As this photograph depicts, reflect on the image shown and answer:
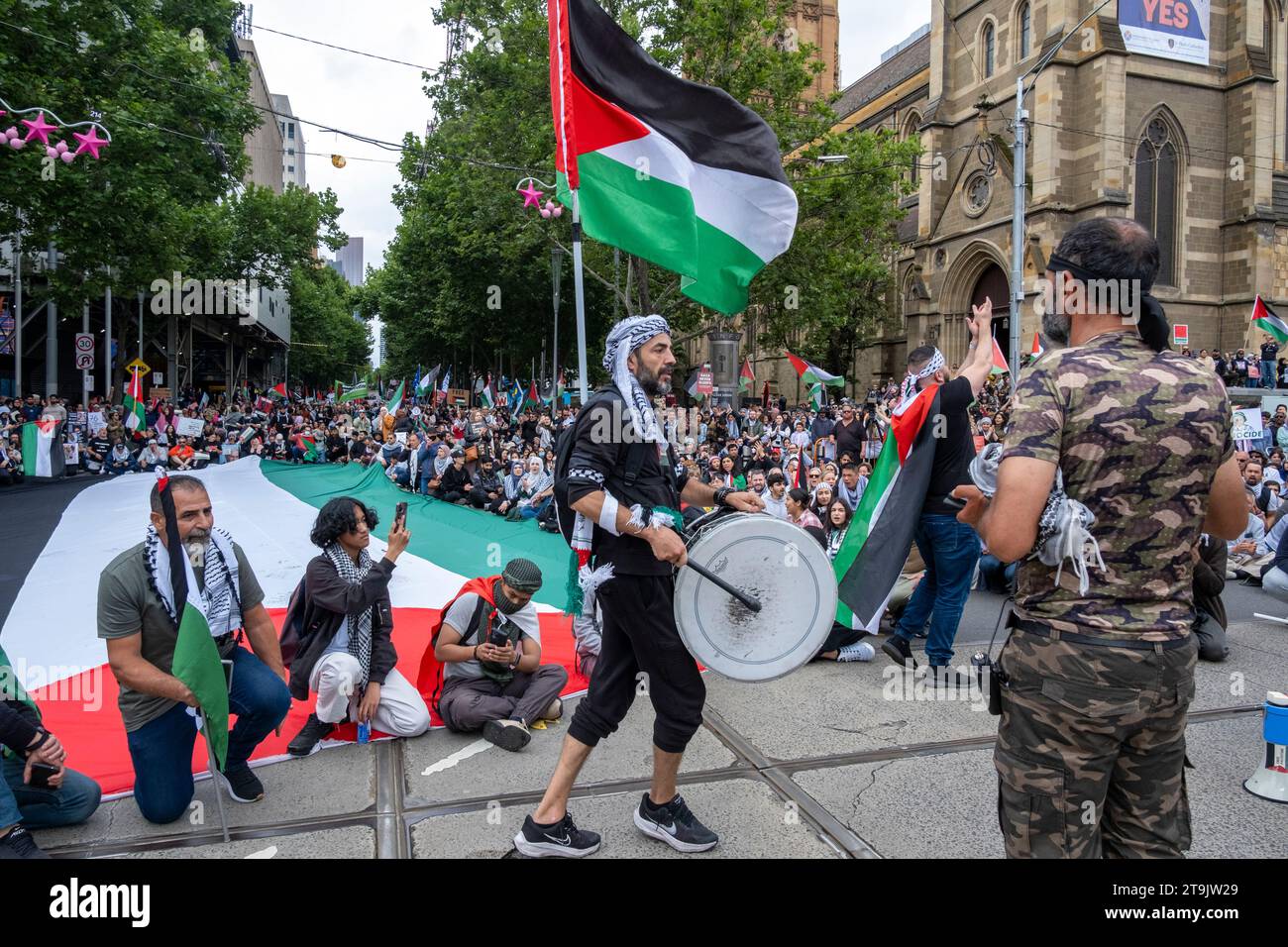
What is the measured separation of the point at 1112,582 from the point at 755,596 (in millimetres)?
1570

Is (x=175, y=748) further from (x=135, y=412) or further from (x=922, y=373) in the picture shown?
(x=135, y=412)

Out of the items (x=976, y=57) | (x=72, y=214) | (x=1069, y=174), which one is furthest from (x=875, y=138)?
(x=72, y=214)

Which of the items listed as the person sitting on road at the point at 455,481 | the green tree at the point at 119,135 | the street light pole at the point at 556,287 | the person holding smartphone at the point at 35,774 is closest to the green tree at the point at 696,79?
the street light pole at the point at 556,287

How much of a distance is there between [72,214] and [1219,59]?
3629 centimetres

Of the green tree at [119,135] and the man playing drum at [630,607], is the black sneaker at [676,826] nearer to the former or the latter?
the man playing drum at [630,607]

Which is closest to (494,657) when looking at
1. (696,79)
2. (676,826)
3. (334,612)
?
(334,612)

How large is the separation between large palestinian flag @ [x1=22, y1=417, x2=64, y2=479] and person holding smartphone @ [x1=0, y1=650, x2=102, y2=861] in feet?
56.1

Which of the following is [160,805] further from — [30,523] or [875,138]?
[875,138]

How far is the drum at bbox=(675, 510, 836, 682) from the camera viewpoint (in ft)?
11.4

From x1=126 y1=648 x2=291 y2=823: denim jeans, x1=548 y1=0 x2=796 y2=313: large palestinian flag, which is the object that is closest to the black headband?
x1=548 y1=0 x2=796 y2=313: large palestinian flag

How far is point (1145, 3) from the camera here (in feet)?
99.5

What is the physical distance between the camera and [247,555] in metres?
9.25

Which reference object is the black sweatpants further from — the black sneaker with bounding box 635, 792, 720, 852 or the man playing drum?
the black sneaker with bounding box 635, 792, 720, 852

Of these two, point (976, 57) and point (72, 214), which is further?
point (976, 57)
